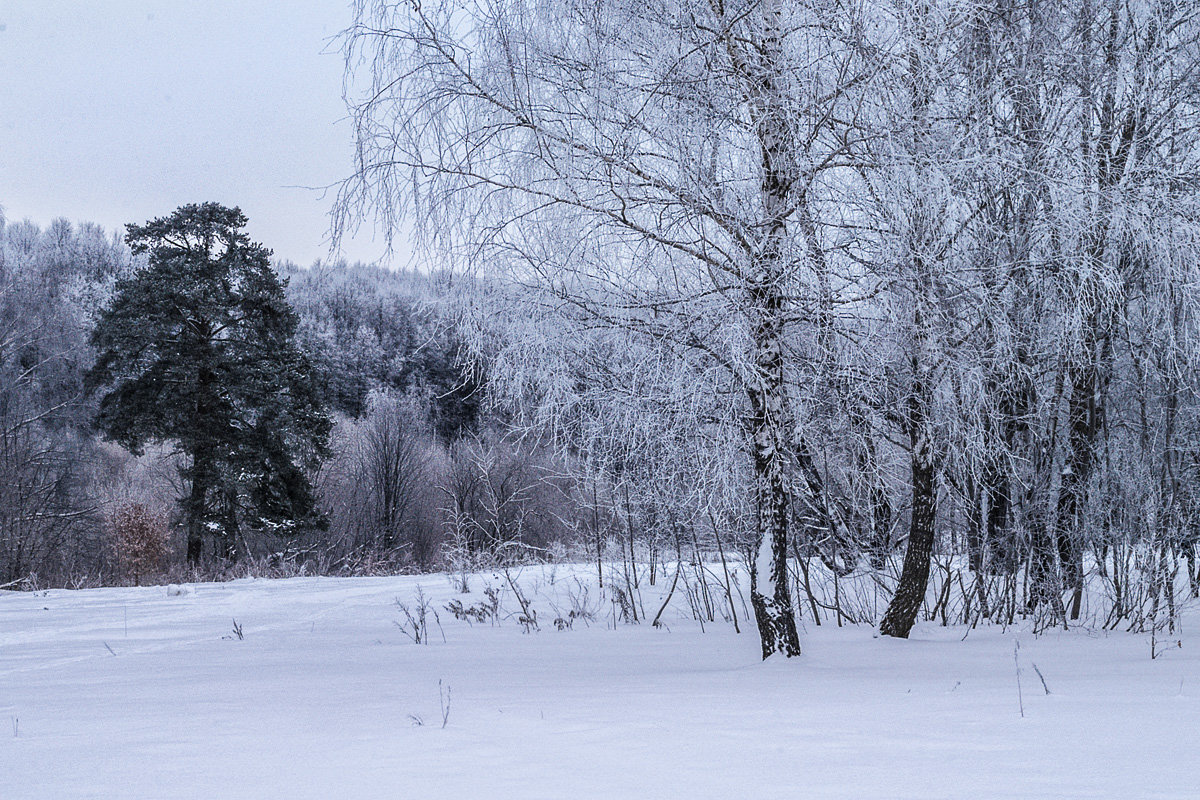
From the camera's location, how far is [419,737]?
316cm

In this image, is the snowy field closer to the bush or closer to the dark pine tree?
the dark pine tree

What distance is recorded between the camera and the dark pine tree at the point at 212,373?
22031 millimetres

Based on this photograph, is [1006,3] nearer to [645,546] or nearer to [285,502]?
[645,546]

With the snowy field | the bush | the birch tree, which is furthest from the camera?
the bush

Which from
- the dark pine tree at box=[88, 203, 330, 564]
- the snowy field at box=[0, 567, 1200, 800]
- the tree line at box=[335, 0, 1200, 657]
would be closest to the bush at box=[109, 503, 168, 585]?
the dark pine tree at box=[88, 203, 330, 564]

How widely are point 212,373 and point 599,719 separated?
71.7ft

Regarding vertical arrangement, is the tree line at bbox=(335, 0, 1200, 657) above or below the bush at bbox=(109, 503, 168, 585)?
above

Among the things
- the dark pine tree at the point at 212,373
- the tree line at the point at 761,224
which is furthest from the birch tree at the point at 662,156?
the dark pine tree at the point at 212,373

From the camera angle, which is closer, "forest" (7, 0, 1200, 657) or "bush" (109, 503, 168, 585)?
"forest" (7, 0, 1200, 657)

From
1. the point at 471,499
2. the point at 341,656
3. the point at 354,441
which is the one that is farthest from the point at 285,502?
the point at 341,656

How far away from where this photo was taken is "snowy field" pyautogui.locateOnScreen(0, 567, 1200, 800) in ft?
8.43

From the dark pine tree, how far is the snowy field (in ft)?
54.4

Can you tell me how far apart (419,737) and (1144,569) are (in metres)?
6.17

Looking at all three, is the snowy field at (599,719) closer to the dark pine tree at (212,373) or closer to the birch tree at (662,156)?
the birch tree at (662,156)
